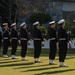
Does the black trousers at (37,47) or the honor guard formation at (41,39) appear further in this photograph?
the black trousers at (37,47)

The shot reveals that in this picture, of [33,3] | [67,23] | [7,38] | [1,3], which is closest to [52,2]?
[33,3]

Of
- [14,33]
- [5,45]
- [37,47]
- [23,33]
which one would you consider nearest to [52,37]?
[37,47]

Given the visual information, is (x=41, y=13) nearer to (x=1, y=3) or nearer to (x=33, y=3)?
(x=33, y=3)

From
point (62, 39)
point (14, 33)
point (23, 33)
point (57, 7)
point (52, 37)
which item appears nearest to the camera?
point (62, 39)

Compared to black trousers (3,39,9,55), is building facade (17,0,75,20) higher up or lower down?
higher up

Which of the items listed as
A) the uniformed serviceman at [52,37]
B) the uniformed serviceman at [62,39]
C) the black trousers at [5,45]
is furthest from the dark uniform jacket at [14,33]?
the uniformed serviceman at [62,39]

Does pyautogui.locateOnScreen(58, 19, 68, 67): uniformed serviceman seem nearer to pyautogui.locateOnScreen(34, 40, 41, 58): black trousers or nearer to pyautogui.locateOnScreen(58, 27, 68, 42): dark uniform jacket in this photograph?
pyautogui.locateOnScreen(58, 27, 68, 42): dark uniform jacket

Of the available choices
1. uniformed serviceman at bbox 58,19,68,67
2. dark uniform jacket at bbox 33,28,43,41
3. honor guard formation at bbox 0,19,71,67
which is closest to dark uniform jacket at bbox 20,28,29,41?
honor guard formation at bbox 0,19,71,67

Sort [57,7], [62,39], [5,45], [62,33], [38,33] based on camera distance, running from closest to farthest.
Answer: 1. [62,33]
2. [62,39]
3. [38,33]
4. [5,45]
5. [57,7]

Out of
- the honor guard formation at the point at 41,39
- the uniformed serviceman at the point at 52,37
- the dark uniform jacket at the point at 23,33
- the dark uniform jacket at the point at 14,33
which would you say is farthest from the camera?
the dark uniform jacket at the point at 14,33

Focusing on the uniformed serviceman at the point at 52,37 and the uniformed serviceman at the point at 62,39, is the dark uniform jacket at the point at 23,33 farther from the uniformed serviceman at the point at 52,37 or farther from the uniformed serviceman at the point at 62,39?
the uniformed serviceman at the point at 62,39

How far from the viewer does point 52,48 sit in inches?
723

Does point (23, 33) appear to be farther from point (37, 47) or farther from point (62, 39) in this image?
point (62, 39)

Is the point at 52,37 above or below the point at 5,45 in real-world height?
above
